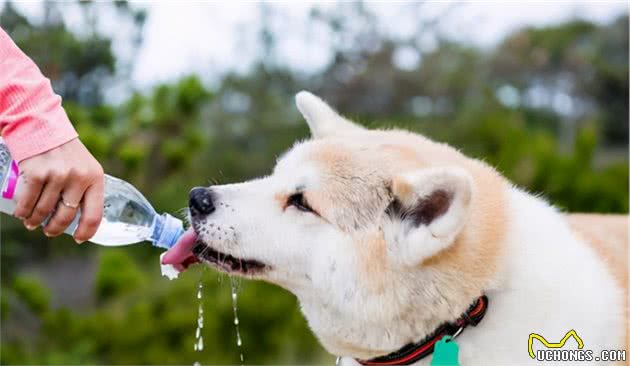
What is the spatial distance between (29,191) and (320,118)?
110 cm

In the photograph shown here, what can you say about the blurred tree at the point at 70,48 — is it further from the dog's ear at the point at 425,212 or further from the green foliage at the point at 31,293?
the dog's ear at the point at 425,212

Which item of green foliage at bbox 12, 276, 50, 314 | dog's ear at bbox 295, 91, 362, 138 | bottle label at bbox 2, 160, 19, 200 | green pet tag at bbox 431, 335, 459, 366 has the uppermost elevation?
green foliage at bbox 12, 276, 50, 314

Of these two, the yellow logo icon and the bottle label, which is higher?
the bottle label

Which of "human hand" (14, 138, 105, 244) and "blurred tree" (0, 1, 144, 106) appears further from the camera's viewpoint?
"blurred tree" (0, 1, 144, 106)

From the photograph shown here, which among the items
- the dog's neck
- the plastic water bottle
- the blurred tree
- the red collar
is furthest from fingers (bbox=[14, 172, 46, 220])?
the blurred tree

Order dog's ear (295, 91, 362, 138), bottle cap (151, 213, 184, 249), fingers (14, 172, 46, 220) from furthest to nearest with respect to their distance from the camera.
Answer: dog's ear (295, 91, 362, 138)
bottle cap (151, 213, 184, 249)
fingers (14, 172, 46, 220)

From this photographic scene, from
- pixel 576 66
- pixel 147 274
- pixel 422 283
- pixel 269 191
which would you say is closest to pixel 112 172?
pixel 147 274

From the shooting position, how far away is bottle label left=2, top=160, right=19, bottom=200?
5.93ft

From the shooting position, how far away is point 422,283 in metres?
1.95

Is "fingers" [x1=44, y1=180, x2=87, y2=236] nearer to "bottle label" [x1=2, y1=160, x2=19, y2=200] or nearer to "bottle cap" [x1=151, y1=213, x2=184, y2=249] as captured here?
"bottle label" [x1=2, y1=160, x2=19, y2=200]

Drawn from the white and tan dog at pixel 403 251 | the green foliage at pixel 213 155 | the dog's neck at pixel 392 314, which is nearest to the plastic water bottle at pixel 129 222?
the white and tan dog at pixel 403 251

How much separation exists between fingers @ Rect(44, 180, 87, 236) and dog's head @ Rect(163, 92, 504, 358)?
0.46 metres

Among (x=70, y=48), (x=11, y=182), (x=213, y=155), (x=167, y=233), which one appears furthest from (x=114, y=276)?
(x=11, y=182)

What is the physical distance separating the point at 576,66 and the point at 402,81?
1.95 meters
